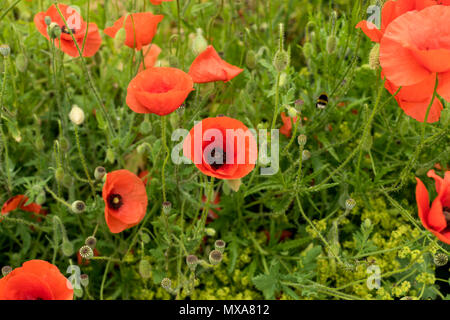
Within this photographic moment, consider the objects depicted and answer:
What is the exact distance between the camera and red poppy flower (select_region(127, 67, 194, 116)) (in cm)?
77

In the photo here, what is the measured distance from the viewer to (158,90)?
33.1 inches

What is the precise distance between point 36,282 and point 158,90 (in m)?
0.40

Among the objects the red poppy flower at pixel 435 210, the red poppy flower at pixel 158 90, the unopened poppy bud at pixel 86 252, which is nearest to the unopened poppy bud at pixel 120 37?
the red poppy flower at pixel 158 90

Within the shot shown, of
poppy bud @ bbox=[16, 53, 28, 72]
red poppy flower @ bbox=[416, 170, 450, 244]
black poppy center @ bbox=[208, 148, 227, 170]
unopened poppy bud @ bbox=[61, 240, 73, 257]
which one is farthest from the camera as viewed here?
poppy bud @ bbox=[16, 53, 28, 72]

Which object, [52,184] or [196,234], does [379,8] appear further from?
[52,184]

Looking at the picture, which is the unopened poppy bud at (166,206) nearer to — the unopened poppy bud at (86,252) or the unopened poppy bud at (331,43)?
the unopened poppy bud at (86,252)

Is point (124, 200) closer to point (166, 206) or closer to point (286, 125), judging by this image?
point (166, 206)

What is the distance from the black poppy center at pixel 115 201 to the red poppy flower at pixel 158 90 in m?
0.25

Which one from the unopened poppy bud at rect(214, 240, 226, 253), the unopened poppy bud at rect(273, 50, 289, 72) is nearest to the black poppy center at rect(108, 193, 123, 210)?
the unopened poppy bud at rect(214, 240, 226, 253)

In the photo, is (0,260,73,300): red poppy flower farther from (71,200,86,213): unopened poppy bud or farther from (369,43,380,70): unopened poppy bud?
(369,43,380,70): unopened poppy bud

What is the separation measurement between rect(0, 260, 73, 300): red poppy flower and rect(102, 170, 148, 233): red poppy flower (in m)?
0.17
